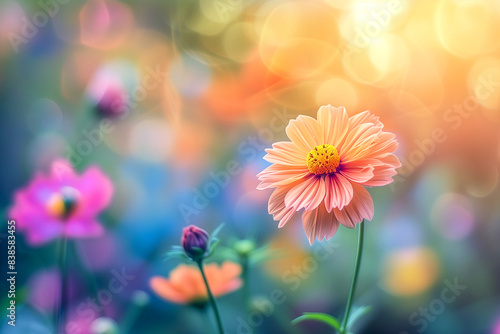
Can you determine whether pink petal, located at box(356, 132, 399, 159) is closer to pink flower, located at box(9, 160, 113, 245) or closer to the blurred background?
the blurred background

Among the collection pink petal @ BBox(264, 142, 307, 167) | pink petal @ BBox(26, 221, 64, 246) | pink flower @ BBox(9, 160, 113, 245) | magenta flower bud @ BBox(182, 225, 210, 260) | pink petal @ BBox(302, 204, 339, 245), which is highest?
pink petal @ BBox(264, 142, 307, 167)

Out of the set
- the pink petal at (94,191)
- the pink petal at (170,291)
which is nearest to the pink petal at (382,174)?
the pink petal at (170,291)

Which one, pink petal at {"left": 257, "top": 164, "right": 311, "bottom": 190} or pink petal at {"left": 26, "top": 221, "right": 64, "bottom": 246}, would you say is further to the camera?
pink petal at {"left": 26, "top": 221, "right": 64, "bottom": 246}

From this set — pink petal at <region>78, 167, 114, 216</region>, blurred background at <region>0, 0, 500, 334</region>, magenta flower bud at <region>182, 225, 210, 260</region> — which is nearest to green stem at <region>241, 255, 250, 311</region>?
blurred background at <region>0, 0, 500, 334</region>

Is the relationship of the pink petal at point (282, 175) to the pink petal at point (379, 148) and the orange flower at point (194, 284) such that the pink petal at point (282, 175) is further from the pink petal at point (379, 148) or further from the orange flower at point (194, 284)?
the orange flower at point (194, 284)

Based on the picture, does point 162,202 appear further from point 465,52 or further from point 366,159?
point 465,52

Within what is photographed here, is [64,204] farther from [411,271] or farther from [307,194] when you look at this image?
[411,271]

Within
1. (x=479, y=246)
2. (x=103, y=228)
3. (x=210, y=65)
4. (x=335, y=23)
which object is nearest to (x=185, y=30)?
(x=210, y=65)
